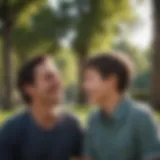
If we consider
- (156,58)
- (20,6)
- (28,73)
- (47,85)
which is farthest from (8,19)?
(47,85)

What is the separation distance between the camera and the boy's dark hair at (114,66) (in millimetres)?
3156

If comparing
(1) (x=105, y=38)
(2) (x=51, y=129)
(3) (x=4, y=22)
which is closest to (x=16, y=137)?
(2) (x=51, y=129)

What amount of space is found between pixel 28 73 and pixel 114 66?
623mm

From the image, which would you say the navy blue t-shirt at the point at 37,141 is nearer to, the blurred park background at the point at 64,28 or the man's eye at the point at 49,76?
the man's eye at the point at 49,76

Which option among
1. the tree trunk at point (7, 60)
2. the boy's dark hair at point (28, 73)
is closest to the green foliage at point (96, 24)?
the tree trunk at point (7, 60)

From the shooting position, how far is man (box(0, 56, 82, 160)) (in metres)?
3.52

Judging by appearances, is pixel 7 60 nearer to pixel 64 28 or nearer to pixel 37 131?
pixel 64 28

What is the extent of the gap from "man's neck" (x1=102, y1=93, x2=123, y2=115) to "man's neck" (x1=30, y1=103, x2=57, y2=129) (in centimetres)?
44

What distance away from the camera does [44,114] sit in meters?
3.52

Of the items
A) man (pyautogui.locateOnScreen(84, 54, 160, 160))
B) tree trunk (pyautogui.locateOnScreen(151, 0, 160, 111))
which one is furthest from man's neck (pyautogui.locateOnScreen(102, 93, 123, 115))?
tree trunk (pyautogui.locateOnScreen(151, 0, 160, 111))

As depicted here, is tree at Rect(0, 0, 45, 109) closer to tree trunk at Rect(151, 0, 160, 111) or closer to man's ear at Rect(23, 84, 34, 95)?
tree trunk at Rect(151, 0, 160, 111)

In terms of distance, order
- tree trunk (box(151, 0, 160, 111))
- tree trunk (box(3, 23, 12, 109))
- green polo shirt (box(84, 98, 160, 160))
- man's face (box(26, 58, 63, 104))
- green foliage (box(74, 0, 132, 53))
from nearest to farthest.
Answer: green polo shirt (box(84, 98, 160, 160)) < man's face (box(26, 58, 63, 104)) < tree trunk (box(151, 0, 160, 111)) < tree trunk (box(3, 23, 12, 109)) < green foliage (box(74, 0, 132, 53))

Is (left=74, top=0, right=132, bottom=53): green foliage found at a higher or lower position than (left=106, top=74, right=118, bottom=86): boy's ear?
higher

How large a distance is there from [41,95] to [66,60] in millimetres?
61918
